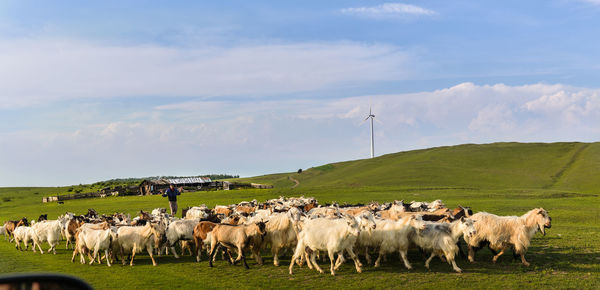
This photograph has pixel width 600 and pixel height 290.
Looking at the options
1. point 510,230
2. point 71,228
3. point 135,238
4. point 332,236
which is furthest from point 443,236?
point 71,228

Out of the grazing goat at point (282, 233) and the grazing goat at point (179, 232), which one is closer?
the grazing goat at point (282, 233)

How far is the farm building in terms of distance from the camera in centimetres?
7138

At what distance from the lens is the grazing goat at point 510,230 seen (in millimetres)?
14406

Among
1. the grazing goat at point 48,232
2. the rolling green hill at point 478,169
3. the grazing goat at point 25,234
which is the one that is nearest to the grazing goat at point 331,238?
the grazing goat at point 48,232

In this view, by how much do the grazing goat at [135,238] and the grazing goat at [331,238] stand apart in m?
5.65

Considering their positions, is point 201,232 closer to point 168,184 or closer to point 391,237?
point 391,237

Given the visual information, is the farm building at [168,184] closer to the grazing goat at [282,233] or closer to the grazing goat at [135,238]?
the grazing goat at [135,238]

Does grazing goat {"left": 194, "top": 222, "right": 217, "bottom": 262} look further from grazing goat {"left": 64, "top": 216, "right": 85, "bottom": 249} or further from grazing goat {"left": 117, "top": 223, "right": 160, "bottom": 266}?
grazing goat {"left": 64, "top": 216, "right": 85, "bottom": 249}

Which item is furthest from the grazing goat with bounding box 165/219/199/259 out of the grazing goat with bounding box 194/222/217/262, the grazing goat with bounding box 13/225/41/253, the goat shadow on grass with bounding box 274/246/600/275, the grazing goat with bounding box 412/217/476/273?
the grazing goat with bounding box 412/217/476/273

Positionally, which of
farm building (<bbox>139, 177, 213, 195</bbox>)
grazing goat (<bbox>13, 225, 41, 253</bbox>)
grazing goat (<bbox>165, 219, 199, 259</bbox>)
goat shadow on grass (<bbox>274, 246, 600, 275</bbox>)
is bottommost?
goat shadow on grass (<bbox>274, 246, 600, 275</bbox>)

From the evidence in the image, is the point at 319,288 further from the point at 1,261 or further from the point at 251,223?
the point at 1,261

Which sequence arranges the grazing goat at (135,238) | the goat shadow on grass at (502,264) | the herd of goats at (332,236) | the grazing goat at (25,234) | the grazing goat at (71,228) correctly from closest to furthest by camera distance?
the goat shadow on grass at (502,264) → the herd of goats at (332,236) → the grazing goat at (135,238) → the grazing goat at (71,228) → the grazing goat at (25,234)

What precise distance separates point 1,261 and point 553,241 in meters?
21.9

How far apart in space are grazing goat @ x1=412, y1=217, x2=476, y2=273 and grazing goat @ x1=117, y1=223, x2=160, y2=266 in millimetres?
9087
